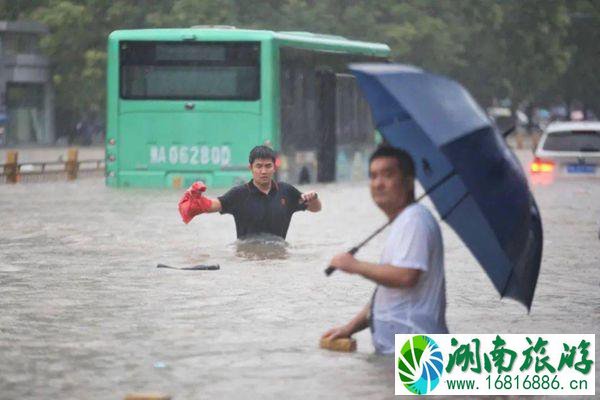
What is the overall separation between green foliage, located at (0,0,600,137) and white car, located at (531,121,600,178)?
105 ft

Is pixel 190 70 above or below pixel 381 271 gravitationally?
above

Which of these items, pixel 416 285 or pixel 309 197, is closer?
pixel 416 285

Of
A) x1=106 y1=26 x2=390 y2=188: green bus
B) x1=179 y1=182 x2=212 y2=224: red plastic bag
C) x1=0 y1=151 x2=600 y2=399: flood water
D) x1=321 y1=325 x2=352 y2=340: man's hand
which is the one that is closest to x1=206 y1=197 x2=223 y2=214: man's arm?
x1=179 y1=182 x2=212 y2=224: red plastic bag

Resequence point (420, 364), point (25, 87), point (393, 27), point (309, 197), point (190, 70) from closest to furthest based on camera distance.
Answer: point (420, 364) < point (309, 197) < point (190, 70) < point (393, 27) < point (25, 87)

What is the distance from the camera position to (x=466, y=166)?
8531mm

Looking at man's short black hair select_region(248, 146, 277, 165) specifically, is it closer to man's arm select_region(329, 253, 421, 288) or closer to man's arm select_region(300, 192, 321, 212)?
man's arm select_region(300, 192, 321, 212)

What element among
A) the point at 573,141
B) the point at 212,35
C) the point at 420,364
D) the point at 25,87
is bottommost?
the point at 25,87

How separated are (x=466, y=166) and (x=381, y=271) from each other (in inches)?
26.2

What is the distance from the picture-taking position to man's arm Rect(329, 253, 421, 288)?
859cm

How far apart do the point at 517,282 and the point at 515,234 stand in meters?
0.40

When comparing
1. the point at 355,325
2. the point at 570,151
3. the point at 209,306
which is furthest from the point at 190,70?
the point at 355,325

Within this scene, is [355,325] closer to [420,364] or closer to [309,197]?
[420,364]

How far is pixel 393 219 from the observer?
8820 mm

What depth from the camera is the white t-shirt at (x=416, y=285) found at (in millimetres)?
8688
